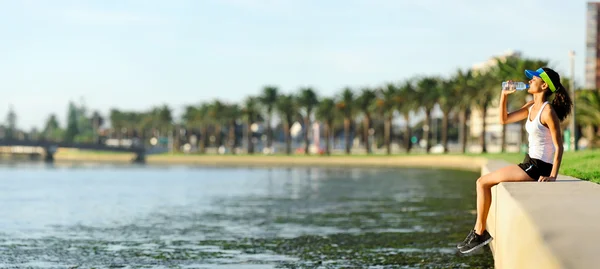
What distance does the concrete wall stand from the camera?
263 inches

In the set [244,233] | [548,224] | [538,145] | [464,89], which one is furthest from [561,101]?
[464,89]

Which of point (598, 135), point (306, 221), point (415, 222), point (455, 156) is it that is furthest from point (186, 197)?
point (455, 156)

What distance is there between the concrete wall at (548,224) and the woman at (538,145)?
166mm

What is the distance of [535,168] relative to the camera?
12.3 meters

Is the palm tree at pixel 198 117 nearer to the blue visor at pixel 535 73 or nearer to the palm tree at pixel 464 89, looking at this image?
the palm tree at pixel 464 89

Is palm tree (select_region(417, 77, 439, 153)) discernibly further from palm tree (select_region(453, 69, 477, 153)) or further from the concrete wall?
the concrete wall

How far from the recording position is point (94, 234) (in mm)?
24047

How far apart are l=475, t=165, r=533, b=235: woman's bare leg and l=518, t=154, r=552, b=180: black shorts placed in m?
0.07

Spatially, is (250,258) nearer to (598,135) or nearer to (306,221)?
(306,221)

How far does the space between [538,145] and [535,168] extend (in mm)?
515

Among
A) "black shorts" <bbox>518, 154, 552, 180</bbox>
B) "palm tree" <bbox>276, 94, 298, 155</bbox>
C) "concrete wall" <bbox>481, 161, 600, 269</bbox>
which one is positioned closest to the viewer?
"concrete wall" <bbox>481, 161, 600, 269</bbox>

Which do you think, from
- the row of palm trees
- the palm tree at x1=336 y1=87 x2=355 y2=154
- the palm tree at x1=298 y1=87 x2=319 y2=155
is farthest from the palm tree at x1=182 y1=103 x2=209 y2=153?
the palm tree at x1=336 y1=87 x2=355 y2=154

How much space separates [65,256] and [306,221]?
421 inches

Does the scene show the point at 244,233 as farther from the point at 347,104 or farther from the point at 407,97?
the point at 347,104
